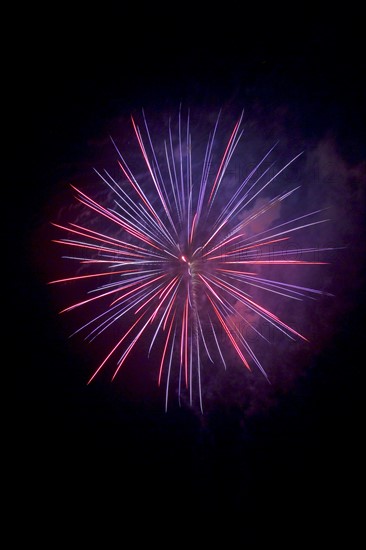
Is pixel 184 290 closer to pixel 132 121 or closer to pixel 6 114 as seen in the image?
pixel 132 121

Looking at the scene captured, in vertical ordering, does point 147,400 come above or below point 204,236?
below

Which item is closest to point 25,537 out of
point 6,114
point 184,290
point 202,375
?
point 202,375

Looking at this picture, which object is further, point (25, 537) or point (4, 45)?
point (25, 537)

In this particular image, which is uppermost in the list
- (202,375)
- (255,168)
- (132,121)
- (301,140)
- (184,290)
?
(132,121)

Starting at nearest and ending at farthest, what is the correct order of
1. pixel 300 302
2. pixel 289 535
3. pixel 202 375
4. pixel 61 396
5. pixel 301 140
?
pixel 301 140 < pixel 300 302 < pixel 202 375 < pixel 289 535 < pixel 61 396
